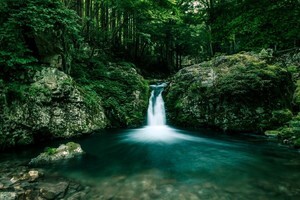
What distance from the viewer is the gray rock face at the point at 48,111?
302 inches

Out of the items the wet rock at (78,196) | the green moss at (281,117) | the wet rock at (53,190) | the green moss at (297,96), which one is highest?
the green moss at (297,96)

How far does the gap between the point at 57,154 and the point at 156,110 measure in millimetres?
7649

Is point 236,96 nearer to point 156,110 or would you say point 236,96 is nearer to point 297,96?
point 297,96

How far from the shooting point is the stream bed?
4.57 meters

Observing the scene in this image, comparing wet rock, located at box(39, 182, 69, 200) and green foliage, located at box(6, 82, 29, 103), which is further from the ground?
green foliage, located at box(6, 82, 29, 103)

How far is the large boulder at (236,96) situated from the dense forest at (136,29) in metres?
1.45

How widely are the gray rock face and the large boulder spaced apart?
5200 millimetres

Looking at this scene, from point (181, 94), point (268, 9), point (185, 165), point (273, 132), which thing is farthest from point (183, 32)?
point (268, 9)

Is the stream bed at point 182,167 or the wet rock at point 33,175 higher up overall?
the wet rock at point 33,175

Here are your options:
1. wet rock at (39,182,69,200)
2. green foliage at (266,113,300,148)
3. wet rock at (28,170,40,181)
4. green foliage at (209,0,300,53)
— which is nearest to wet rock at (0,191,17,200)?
wet rock at (39,182,69,200)

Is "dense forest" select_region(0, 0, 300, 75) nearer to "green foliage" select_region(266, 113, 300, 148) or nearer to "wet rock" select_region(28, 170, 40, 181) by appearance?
"green foliage" select_region(266, 113, 300, 148)

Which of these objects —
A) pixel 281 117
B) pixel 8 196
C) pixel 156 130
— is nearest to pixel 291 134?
pixel 281 117

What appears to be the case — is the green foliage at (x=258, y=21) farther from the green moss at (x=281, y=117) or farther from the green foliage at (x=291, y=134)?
the green moss at (x=281, y=117)

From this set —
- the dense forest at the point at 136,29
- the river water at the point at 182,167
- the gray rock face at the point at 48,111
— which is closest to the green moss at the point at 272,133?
the river water at the point at 182,167
